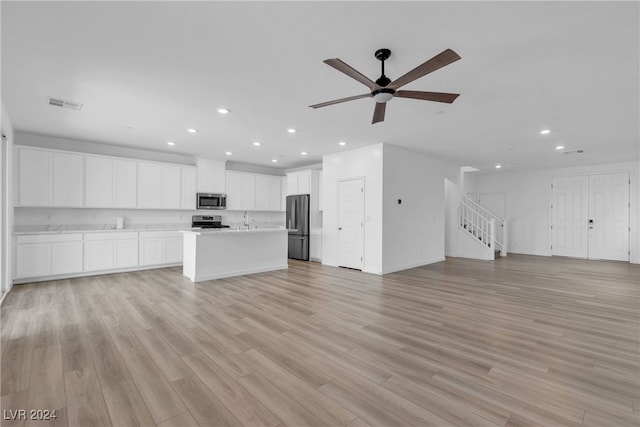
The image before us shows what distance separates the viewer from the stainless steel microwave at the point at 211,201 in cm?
741

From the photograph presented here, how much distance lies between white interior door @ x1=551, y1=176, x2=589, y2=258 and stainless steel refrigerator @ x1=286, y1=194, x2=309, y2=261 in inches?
315

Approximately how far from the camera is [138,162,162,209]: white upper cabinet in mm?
6582

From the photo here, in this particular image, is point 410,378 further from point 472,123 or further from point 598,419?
point 472,123

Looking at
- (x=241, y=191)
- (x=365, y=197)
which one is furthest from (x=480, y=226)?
(x=241, y=191)

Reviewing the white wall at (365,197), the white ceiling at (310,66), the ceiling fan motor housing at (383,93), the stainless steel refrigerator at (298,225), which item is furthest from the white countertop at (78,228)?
the ceiling fan motor housing at (383,93)

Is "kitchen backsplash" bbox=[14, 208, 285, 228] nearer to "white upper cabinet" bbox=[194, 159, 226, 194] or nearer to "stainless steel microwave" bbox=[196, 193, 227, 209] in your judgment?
"stainless steel microwave" bbox=[196, 193, 227, 209]

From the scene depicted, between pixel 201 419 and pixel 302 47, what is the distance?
9.62 feet

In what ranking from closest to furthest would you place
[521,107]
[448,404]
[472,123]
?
1. [448,404]
2. [521,107]
3. [472,123]

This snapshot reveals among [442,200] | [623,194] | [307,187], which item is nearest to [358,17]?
[307,187]

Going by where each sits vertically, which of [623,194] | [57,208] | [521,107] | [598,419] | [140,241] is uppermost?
[521,107]

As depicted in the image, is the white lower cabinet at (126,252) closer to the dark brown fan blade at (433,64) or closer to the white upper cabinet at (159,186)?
the white upper cabinet at (159,186)

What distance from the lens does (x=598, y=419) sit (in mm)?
1783

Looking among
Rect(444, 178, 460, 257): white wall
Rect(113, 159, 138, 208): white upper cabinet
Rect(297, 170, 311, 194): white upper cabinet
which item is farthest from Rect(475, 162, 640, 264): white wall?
Rect(113, 159, 138, 208): white upper cabinet

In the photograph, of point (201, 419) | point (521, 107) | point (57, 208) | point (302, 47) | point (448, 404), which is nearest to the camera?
point (201, 419)
